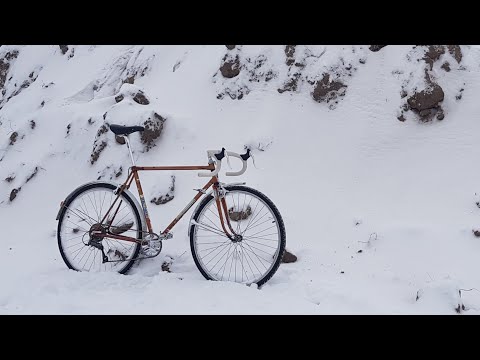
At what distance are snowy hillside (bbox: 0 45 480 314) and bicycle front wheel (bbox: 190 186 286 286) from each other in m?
0.20

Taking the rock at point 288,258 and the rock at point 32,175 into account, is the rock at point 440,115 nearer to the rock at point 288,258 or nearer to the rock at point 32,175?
the rock at point 288,258

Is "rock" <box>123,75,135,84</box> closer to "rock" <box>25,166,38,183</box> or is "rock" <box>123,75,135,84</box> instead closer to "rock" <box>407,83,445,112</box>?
"rock" <box>25,166,38,183</box>

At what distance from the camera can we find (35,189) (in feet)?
22.3

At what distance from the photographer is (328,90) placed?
659 cm

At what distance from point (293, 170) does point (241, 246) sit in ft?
6.78

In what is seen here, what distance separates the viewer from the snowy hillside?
378 centimetres

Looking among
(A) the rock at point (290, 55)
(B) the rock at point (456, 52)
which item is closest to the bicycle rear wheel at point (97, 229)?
(A) the rock at point (290, 55)

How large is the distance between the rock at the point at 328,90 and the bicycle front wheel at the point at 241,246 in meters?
2.30

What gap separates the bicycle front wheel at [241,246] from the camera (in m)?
3.91

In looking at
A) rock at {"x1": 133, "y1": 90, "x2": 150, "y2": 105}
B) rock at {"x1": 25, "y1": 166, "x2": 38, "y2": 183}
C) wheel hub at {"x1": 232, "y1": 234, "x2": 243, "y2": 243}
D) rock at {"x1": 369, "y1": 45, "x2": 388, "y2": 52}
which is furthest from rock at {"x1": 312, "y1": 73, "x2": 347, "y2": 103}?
rock at {"x1": 25, "y1": 166, "x2": 38, "y2": 183}

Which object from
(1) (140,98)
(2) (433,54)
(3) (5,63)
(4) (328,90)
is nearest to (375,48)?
(2) (433,54)

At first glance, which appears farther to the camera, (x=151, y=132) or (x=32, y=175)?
(x=32, y=175)

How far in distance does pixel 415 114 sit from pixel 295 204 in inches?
94.2

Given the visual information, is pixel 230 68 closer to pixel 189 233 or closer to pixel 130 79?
pixel 130 79
